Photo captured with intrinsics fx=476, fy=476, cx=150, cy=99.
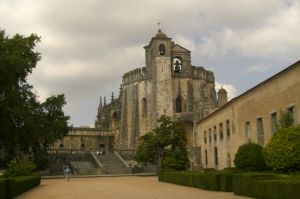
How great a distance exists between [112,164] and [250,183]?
38283 mm

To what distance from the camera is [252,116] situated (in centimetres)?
3209

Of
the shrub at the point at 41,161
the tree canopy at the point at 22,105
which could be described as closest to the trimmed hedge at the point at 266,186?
the tree canopy at the point at 22,105

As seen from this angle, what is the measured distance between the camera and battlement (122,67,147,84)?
71.8m

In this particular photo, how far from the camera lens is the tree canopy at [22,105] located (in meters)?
35.3

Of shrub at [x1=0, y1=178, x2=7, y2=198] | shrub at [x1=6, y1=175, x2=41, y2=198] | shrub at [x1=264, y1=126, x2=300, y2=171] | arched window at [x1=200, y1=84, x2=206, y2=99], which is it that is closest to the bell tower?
arched window at [x1=200, y1=84, x2=206, y2=99]

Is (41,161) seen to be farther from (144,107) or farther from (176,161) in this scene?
(144,107)

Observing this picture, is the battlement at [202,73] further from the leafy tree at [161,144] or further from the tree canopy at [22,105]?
the tree canopy at [22,105]

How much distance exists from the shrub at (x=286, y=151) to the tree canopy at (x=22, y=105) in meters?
20.9

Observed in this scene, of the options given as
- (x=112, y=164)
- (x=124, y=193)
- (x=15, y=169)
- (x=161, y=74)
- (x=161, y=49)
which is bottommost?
(x=124, y=193)

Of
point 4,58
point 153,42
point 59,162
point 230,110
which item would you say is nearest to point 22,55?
point 4,58

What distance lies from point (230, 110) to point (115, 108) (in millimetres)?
45943

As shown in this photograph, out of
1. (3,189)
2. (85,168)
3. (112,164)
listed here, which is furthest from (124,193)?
Answer: (112,164)

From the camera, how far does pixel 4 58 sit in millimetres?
33812

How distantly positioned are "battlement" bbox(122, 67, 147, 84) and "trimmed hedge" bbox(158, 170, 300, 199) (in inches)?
1727
